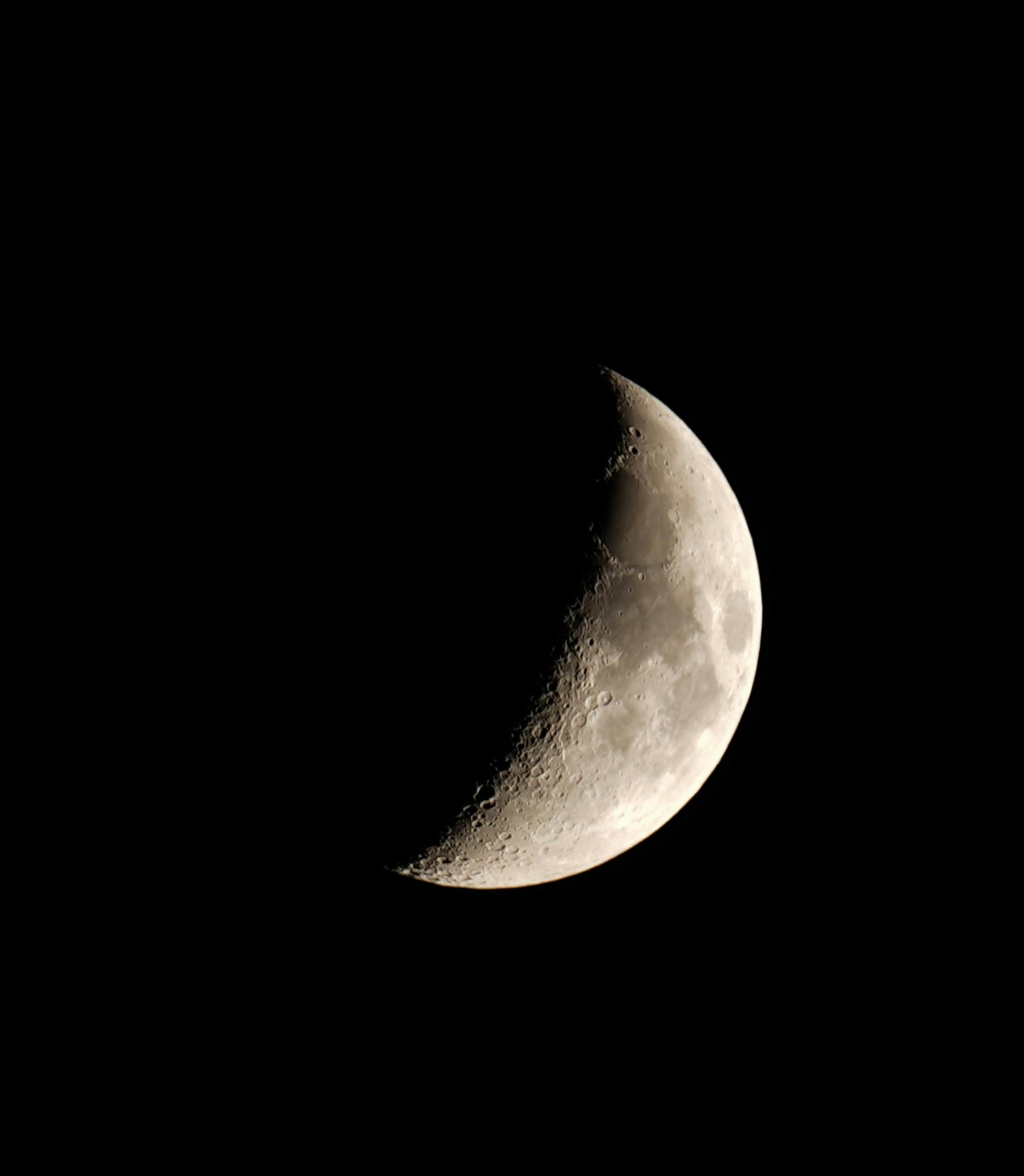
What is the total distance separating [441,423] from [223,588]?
66cm

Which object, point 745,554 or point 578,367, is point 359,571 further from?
point 745,554

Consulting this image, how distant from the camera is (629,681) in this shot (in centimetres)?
163

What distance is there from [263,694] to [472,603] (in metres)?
0.53

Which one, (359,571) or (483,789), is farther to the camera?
(483,789)

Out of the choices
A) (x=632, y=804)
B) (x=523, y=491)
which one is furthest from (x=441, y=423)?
(x=632, y=804)

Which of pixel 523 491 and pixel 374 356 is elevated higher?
pixel 374 356

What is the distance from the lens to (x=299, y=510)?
1518 millimetres

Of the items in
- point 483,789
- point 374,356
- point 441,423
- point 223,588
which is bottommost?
point 483,789

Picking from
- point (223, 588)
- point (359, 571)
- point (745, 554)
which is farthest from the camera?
point (745, 554)

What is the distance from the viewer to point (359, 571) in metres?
1.47

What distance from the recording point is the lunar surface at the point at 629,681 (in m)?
1.61

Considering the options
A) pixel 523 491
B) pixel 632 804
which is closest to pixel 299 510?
pixel 523 491

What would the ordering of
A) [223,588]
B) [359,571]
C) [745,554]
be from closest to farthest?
[359,571]
[223,588]
[745,554]

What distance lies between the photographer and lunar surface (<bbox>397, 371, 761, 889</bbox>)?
161cm
